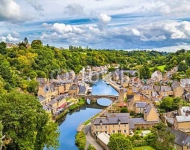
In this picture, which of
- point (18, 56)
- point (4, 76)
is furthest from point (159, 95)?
point (18, 56)

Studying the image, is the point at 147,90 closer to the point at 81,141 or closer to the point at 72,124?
the point at 72,124

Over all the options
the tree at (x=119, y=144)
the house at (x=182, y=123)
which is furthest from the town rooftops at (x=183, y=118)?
the tree at (x=119, y=144)

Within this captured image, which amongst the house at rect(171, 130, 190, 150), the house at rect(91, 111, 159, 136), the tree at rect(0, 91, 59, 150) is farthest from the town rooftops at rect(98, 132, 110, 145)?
the tree at rect(0, 91, 59, 150)

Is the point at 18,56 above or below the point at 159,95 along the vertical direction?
above

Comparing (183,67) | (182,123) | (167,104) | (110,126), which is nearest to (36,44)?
(183,67)

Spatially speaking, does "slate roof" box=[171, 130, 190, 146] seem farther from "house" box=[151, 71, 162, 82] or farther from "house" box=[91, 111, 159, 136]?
"house" box=[151, 71, 162, 82]

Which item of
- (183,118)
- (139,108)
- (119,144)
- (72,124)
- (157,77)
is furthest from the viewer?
(157,77)

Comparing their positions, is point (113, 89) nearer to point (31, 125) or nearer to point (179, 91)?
point (179, 91)
